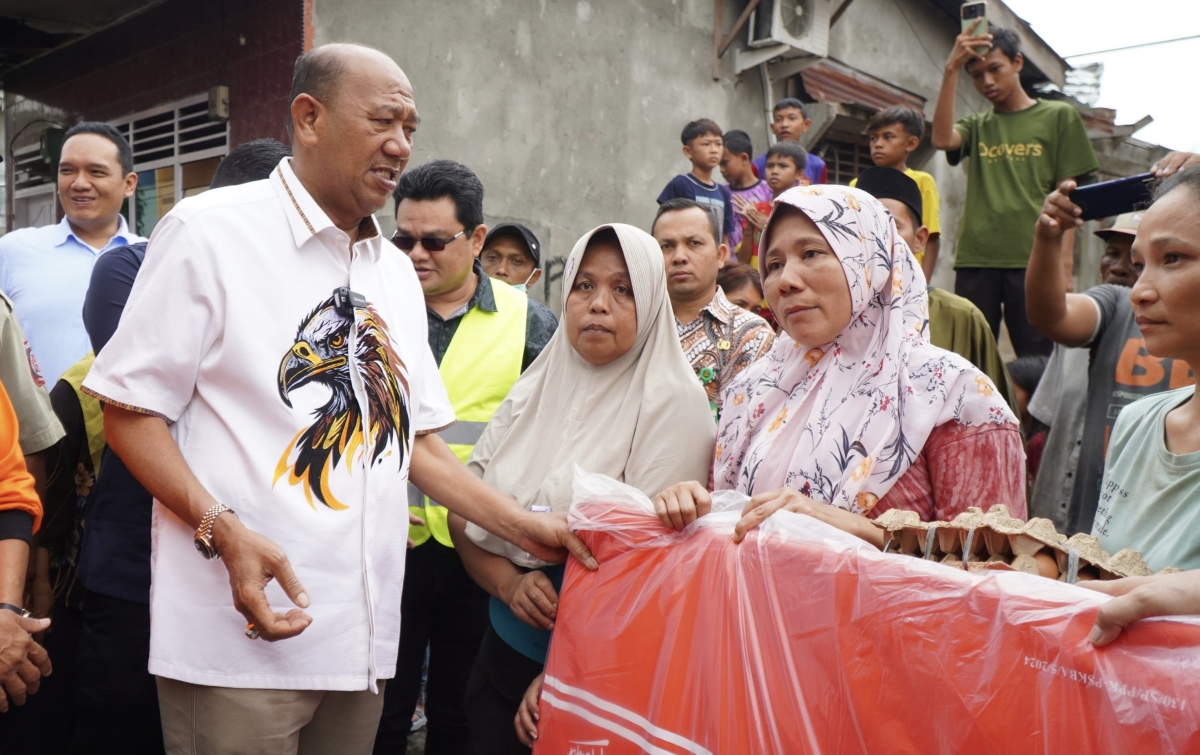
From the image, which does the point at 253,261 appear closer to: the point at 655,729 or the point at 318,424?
the point at 318,424

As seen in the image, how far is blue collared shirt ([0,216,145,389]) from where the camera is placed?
4.05 metres

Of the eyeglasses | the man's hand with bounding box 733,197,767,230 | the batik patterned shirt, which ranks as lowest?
the batik patterned shirt

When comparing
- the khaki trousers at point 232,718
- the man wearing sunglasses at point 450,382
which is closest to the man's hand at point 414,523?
the man wearing sunglasses at point 450,382

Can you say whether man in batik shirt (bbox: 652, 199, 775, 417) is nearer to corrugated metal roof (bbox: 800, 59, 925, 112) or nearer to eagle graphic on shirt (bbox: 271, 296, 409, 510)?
eagle graphic on shirt (bbox: 271, 296, 409, 510)

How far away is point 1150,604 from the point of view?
1.25 m

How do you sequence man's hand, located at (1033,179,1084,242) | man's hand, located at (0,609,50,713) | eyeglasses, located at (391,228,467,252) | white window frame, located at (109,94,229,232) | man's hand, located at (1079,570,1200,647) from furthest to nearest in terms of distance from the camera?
white window frame, located at (109,94,229,232) → eyeglasses, located at (391,228,467,252) → man's hand, located at (1033,179,1084,242) → man's hand, located at (0,609,50,713) → man's hand, located at (1079,570,1200,647)

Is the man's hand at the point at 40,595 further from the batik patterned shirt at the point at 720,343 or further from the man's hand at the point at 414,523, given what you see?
the batik patterned shirt at the point at 720,343

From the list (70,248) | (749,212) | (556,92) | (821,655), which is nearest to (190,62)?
(556,92)

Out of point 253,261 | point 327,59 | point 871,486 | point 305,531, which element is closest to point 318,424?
point 305,531

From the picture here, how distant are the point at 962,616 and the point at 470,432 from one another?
2038mm

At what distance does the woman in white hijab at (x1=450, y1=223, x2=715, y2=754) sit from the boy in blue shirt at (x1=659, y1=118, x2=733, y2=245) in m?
4.31

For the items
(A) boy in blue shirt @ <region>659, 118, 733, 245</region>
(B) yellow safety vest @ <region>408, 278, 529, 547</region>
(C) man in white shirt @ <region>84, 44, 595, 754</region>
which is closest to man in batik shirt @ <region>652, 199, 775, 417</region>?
(B) yellow safety vest @ <region>408, 278, 529, 547</region>

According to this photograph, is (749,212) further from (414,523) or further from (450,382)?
(414,523)

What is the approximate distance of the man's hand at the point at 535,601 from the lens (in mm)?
2230
